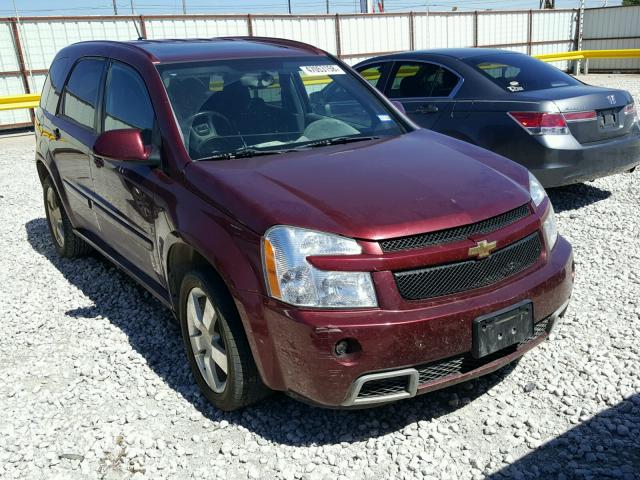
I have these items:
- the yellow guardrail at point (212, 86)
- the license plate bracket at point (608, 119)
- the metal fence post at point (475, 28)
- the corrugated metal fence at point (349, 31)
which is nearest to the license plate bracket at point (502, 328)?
the yellow guardrail at point (212, 86)

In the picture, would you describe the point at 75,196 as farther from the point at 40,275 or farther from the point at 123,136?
the point at 123,136

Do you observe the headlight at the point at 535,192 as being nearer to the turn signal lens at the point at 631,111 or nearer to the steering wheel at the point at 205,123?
the steering wheel at the point at 205,123

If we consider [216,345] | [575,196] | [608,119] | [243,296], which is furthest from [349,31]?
[243,296]

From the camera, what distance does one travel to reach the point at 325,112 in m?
4.12

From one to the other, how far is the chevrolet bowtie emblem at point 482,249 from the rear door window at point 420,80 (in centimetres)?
403

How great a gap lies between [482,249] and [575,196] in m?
4.59

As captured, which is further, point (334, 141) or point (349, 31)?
point (349, 31)

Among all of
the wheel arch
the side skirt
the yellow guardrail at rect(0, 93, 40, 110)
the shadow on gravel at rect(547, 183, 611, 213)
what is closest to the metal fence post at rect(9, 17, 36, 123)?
the yellow guardrail at rect(0, 93, 40, 110)

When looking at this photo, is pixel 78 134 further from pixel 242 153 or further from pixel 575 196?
pixel 575 196

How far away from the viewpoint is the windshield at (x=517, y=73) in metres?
6.36

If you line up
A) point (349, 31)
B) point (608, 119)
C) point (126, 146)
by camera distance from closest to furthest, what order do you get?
point (126, 146) < point (608, 119) < point (349, 31)

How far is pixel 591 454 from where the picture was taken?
282 cm

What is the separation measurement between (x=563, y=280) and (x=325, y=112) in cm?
179

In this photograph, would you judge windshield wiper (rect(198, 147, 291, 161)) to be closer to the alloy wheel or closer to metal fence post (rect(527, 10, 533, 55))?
the alloy wheel
